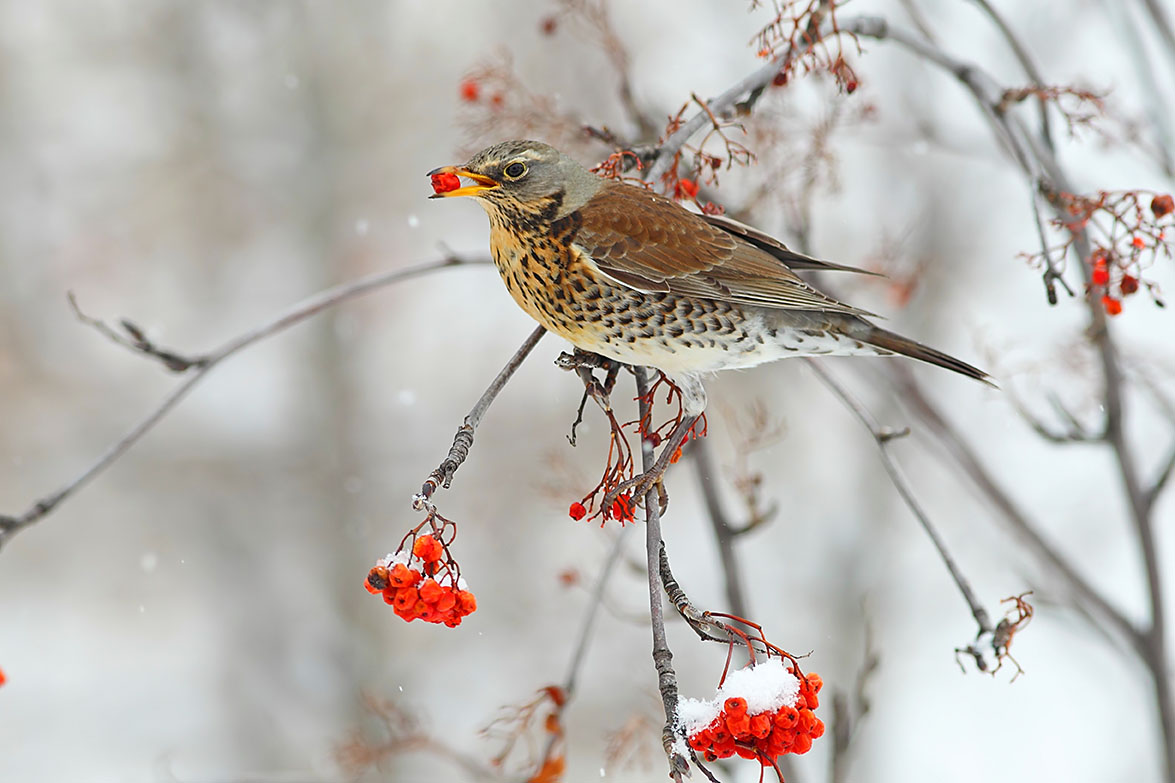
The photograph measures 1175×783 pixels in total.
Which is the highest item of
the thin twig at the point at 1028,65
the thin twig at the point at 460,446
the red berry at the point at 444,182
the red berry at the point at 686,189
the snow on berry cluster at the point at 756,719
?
the thin twig at the point at 1028,65

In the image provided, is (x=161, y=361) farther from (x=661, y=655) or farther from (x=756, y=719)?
(x=756, y=719)

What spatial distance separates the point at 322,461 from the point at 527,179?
20.4 feet

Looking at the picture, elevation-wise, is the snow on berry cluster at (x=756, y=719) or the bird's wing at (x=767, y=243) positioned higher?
the bird's wing at (x=767, y=243)

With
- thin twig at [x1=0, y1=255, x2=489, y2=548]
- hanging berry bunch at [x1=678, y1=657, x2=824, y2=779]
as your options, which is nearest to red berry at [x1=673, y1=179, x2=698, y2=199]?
thin twig at [x1=0, y1=255, x2=489, y2=548]

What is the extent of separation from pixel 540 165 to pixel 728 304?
56cm

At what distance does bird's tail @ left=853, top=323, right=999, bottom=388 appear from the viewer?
7.40 feet

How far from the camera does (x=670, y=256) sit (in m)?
2.32

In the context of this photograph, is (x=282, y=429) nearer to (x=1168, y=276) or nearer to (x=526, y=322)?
(x=526, y=322)

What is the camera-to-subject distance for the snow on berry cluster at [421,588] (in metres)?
1.60

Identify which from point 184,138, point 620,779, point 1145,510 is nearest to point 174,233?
point 184,138

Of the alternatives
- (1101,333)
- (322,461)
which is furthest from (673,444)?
(322,461)

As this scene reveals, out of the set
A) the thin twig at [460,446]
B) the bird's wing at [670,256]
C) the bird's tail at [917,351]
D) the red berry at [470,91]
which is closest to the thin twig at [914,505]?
the bird's tail at [917,351]

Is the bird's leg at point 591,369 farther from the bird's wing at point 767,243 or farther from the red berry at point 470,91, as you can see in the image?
the red berry at point 470,91

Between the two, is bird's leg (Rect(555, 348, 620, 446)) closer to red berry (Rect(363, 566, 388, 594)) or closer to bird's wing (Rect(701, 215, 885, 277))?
bird's wing (Rect(701, 215, 885, 277))
